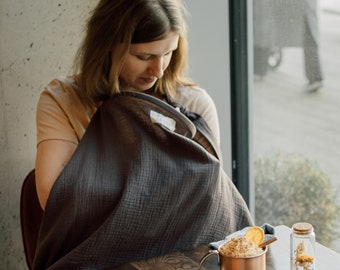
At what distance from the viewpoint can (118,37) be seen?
1.89 meters

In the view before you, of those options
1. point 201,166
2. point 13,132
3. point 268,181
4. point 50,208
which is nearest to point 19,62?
point 13,132

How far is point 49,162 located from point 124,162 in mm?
240

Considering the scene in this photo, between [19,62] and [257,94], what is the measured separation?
0.91 metres

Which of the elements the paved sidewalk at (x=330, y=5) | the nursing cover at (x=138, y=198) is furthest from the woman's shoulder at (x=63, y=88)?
the paved sidewalk at (x=330, y=5)

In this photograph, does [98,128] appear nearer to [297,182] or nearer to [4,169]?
[4,169]

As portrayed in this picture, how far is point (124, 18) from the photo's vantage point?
187cm

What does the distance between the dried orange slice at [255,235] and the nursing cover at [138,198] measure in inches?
8.6

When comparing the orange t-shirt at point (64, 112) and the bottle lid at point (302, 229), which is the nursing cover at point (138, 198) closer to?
the orange t-shirt at point (64, 112)

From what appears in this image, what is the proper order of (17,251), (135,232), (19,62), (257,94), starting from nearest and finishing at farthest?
(135,232) < (19,62) < (17,251) < (257,94)

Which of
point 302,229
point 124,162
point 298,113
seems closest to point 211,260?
point 302,229

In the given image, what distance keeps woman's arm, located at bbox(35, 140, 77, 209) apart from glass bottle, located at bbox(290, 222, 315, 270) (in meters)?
0.68

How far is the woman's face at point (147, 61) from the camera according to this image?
1.88 metres

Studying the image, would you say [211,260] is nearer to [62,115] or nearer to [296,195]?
[62,115]

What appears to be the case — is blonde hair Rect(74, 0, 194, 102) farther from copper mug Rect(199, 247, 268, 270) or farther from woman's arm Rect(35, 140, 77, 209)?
copper mug Rect(199, 247, 268, 270)
